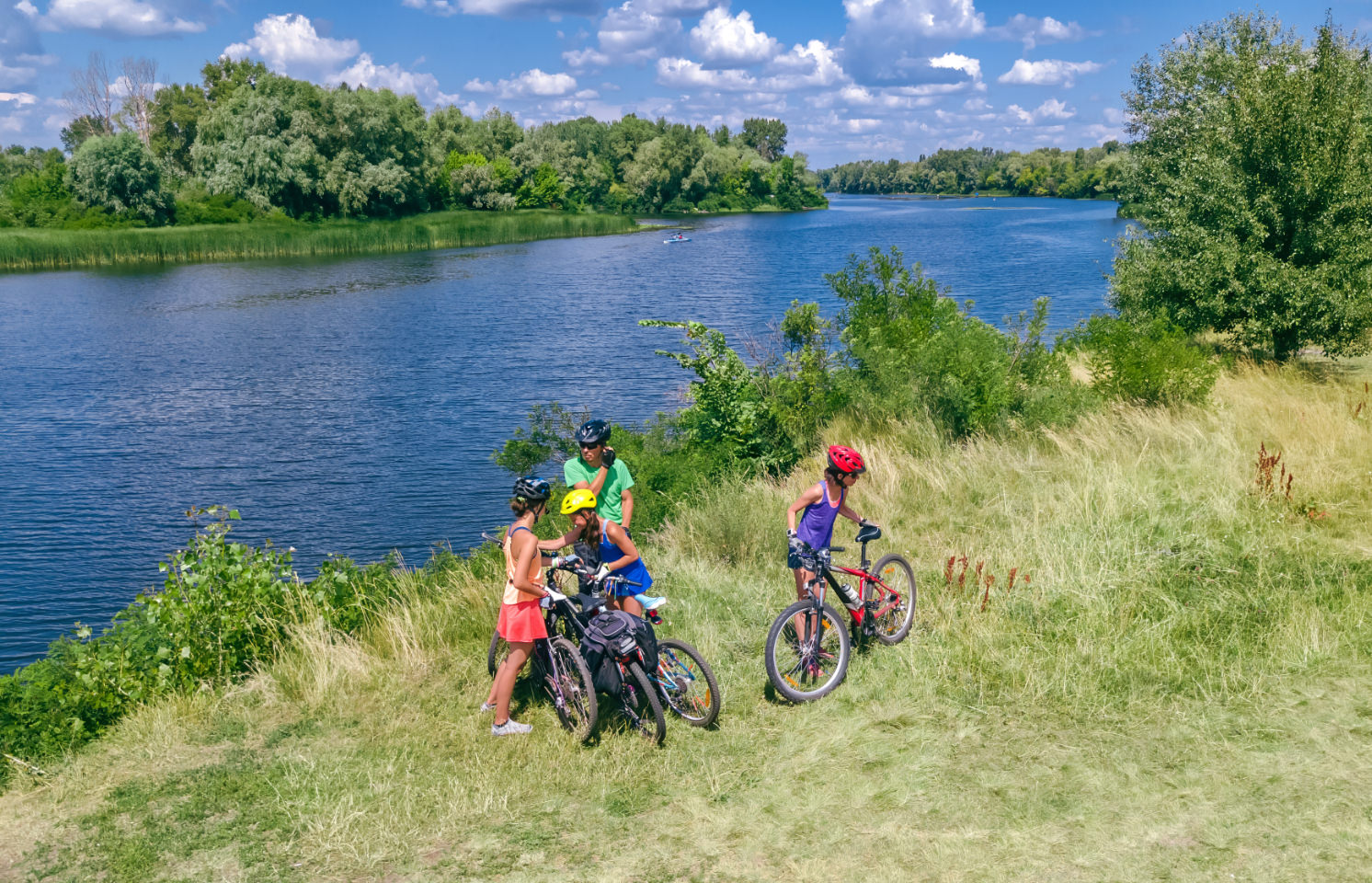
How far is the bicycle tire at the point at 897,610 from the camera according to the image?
808cm

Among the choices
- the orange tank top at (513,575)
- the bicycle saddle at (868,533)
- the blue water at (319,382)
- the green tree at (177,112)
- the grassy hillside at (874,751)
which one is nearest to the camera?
the grassy hillside at (874,751)

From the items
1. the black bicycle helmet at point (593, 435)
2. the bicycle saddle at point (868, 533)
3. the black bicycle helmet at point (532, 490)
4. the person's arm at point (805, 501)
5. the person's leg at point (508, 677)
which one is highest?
the black bicycle helmet at point (593, 435)

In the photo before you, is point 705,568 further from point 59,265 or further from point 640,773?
point 59,265

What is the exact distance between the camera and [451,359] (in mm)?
34031

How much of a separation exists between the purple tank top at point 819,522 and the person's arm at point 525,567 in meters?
2.12

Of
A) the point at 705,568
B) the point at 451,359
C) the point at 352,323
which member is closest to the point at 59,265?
the point at 352,323

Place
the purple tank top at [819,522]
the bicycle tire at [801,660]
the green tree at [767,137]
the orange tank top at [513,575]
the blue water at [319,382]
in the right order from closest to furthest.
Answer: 1. the orange tank top at [513,575]
2. the bicycle tire at [801,660]
3. the purple tank top at [819,522]
4. the blue water at [319,382]
5. the green tree at [767,137]

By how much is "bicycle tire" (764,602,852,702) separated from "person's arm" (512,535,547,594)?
1.78m

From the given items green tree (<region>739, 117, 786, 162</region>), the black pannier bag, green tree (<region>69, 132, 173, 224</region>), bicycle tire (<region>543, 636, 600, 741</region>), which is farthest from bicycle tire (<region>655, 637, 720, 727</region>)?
green tree (<region>739, 117, 786, 162</region>)

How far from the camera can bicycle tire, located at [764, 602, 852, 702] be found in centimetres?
704

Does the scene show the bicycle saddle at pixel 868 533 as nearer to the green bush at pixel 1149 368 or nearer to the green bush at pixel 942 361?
the green bush at pixel 942 361

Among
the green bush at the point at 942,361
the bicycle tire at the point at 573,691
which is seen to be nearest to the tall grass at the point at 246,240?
the green bush at the point at 942,361

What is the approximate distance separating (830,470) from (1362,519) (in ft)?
22.7

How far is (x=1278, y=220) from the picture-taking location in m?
17.4
